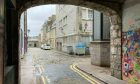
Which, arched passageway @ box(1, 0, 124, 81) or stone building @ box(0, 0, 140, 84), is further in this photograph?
arched passageway @ box(1, 0, 124, 81)

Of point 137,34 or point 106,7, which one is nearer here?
point 137,34

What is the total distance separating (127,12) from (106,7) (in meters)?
1.09

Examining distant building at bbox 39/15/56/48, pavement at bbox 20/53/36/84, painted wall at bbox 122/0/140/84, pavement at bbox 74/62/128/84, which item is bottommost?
pavement at bbox 20/53/36/84

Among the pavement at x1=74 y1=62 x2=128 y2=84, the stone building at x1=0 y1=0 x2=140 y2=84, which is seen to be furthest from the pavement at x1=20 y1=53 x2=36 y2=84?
the pavement at x1=74 y1=62 x2=128 y2=84

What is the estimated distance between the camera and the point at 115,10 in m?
10.9

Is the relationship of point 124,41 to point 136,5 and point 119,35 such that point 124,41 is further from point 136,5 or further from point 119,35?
point 136,5

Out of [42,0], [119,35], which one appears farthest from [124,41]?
[42,0]

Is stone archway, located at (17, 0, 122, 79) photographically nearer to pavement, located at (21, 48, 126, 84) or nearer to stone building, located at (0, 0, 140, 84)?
stone building, located at (0, 0, 140, 84)

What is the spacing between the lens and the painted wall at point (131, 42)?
9242mm

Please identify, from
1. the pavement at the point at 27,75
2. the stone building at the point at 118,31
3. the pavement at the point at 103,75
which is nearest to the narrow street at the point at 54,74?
the pavement at the point at 27,75

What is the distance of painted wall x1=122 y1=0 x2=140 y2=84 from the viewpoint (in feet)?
30.3

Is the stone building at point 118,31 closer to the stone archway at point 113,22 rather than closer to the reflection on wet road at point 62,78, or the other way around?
the stone archway at point 113,22

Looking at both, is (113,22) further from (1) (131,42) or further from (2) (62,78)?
(2) (62,78)

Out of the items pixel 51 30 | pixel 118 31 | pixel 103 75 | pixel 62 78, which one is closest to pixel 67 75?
pixel 62 78
